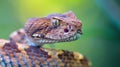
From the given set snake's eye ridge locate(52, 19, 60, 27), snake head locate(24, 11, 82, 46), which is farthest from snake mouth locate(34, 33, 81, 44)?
snake's eye ridge locate(52, 19, 60, 27)

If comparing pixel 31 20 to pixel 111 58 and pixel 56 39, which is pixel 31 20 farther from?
pixel 111 58

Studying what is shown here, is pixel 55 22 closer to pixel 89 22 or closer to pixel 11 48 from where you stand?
pixel 11 48

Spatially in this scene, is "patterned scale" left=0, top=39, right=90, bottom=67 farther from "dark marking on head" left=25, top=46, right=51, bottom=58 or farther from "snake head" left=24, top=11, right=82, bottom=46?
"snake head" left=24, top=11, right=82, bottom=46

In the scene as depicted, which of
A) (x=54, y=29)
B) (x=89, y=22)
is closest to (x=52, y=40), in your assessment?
(x=54, y=29)

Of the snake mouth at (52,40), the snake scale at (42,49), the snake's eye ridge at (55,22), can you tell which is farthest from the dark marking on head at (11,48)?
the snake's eye ridge at (55,22)

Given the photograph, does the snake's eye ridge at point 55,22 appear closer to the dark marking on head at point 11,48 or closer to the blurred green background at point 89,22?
the dark marking on head at point 11,48

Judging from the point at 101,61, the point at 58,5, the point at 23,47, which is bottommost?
the point at 101,61

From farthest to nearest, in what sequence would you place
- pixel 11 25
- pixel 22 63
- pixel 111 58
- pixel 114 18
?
pixel 11 25, pixel 111 58, pixel 114 18, pixel 22 63

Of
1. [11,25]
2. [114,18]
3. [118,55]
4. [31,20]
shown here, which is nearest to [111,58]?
[118,55]
